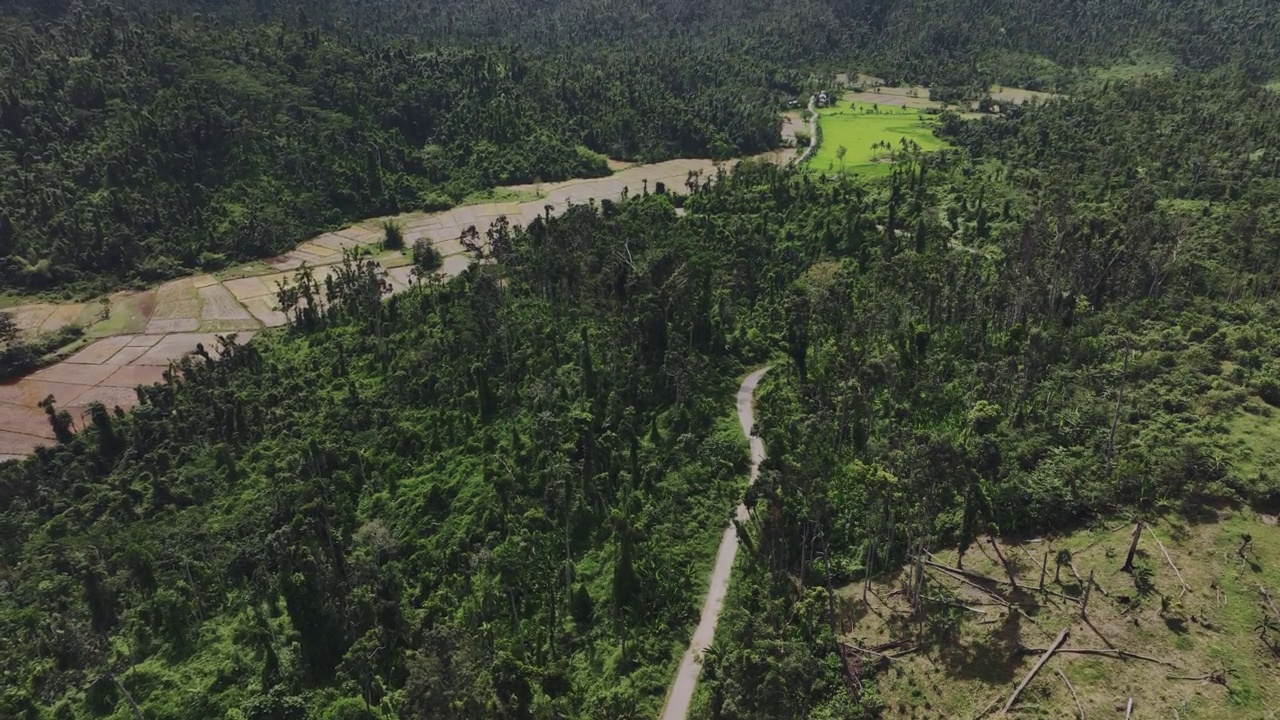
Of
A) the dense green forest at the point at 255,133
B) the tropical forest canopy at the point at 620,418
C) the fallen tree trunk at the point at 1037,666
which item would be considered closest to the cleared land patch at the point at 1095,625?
the fallen tree trunk at the point at 1037,666

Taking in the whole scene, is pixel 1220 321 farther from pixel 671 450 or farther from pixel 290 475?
pixel 290 475

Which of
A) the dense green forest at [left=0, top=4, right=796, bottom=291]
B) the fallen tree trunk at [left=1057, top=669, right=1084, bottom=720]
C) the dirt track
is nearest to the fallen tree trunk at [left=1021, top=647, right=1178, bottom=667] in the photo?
the fallen tree trunk at [left=1057, top=669, right=1084, bottom=720]

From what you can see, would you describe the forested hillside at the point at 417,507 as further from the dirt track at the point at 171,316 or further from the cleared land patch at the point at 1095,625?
the cleared land patch at the point at 1095,625

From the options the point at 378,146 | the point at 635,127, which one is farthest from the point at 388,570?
the point at 635,127

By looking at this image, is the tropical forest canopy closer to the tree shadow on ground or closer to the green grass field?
the tree shadow on ground

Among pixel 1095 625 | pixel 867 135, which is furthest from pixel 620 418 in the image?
pixel 867 135

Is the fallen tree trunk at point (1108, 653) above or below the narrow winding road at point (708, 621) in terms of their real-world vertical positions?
above
